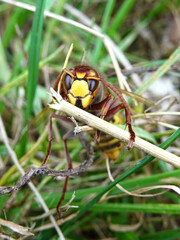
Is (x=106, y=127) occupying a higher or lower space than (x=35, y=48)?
lower

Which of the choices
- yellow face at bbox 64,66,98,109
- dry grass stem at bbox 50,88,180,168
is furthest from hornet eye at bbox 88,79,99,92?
dry grass stem at bbox 50,88,180,168

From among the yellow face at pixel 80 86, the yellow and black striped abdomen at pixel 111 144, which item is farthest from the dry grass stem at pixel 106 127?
the yellow and black striped abdomen at pixel 111 144

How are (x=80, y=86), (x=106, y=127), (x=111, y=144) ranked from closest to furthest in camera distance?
(x=106, y=127) → (x=80, y=86) → (x=111, y=144)

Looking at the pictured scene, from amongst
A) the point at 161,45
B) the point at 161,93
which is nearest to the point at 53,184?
the point at 161,93

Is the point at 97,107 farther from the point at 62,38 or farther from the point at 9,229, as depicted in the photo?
the point at 62,38

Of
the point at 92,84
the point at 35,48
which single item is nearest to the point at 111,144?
the point at 92,84

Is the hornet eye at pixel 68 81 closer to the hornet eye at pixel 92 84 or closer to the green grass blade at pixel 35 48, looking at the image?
the hornet eye at pixel 92 84

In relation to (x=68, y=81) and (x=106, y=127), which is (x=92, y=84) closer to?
(x=68, y=81)
